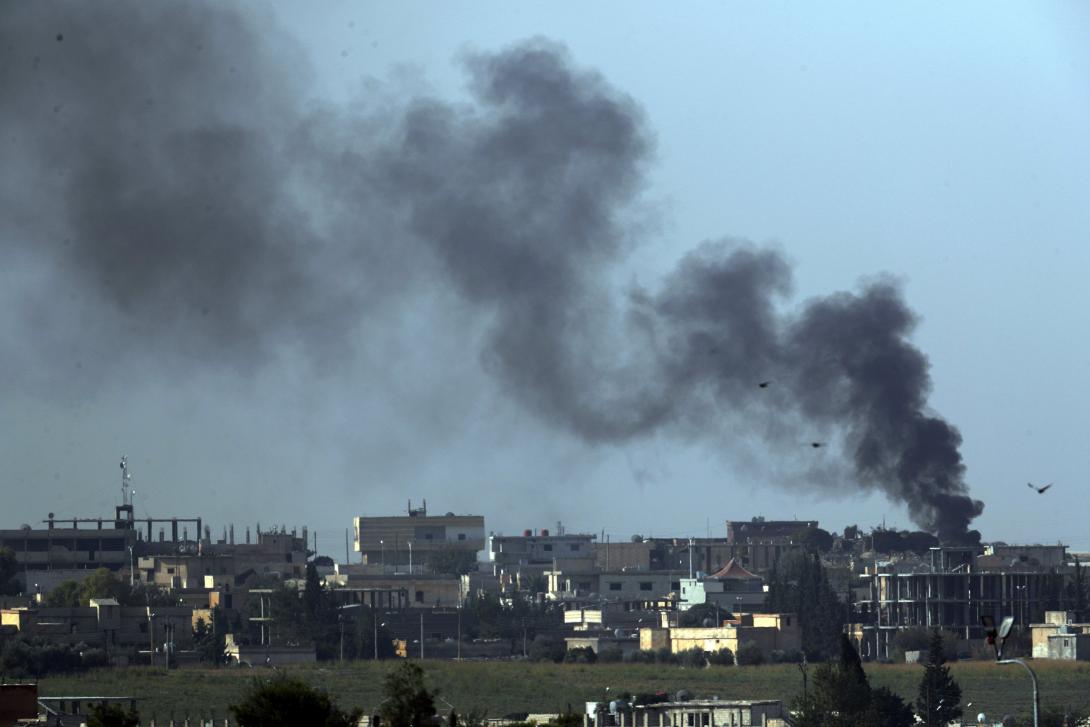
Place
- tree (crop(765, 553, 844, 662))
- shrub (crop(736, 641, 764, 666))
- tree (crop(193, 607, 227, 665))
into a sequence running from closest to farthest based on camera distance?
tree (crop(193, 607, 227, 665))
shrub (crop(736, 641, 764, 666))
tree (crop(765, 553, 844, 662))

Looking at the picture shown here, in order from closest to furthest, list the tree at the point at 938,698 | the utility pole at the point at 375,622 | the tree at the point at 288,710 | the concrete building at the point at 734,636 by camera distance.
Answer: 1. the tree at the point at 288,710
2. the tree at the point at 938,698
3. the concrete building at the point at 734,636
4. the utility pole at the point at 375,622

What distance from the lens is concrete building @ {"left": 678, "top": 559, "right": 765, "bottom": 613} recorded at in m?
149

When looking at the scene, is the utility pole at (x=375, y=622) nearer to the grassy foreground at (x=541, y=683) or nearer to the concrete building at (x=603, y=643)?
the grassy foreground at (x=541, y=683)

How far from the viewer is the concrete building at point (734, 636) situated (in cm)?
12300

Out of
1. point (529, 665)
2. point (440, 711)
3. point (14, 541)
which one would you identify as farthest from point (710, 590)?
point (440, 711)

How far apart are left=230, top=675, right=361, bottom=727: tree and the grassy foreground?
3233 centimetres

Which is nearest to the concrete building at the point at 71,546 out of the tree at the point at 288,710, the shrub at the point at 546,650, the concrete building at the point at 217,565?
the concrete building at the point at 217,565

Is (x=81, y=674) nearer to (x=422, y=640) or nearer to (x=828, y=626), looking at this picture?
(x=422, y=640)

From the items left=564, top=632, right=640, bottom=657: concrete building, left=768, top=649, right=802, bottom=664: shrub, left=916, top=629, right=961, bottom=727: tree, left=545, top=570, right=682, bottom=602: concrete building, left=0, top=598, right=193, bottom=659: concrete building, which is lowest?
left=916, top=629, right=961, bottom=727: tree

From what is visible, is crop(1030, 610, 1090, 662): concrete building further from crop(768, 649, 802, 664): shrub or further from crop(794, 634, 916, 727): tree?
crop(794, 634, 916, 727): tree

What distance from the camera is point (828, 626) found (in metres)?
128

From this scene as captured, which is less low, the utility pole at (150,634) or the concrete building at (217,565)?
the concrete building at (217,565)

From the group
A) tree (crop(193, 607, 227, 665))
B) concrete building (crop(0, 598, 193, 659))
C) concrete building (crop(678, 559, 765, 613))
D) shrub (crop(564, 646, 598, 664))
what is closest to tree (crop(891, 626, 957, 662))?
shrub (crop(564, 646, 598, 664))

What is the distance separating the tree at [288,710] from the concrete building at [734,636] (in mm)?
67327
